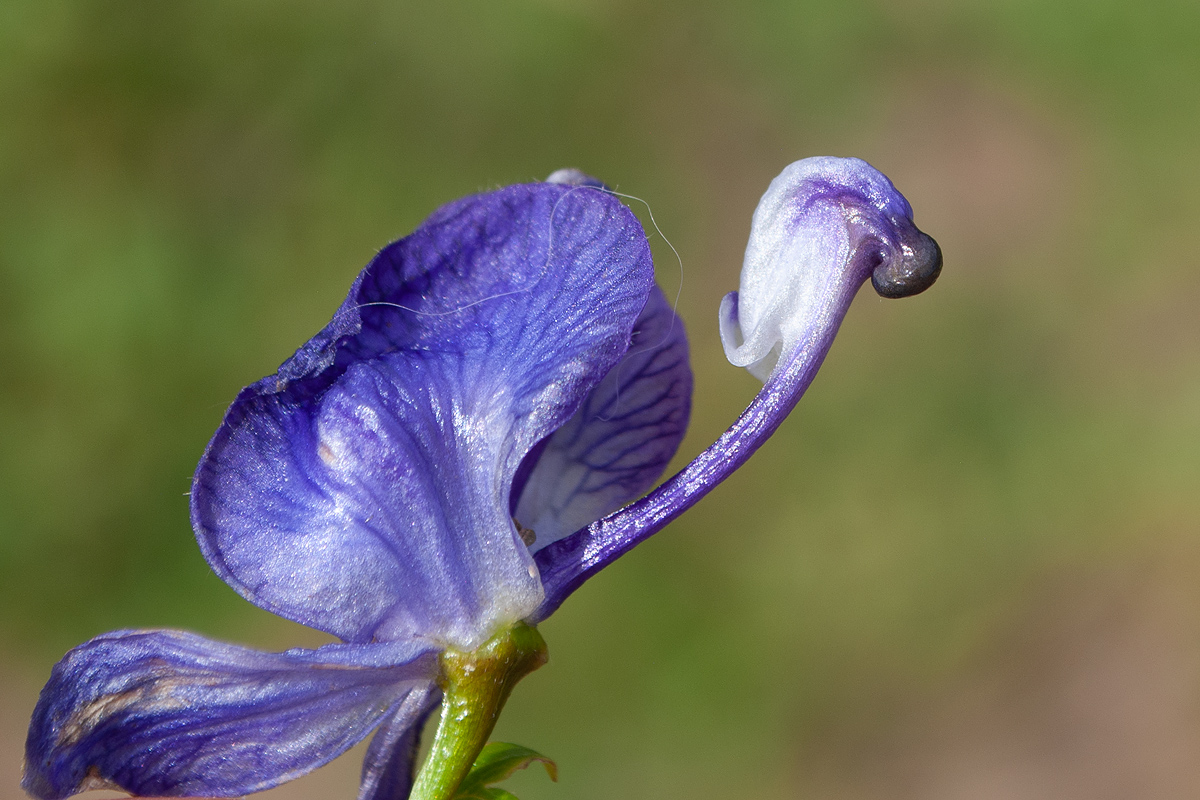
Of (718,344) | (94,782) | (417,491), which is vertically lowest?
(94,782)

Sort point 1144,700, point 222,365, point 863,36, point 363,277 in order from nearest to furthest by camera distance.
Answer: point 363,277
point 1144,700
point 222,365
point 863,36

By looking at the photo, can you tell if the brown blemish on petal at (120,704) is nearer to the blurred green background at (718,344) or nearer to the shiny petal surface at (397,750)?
the shiny petal surface at (397,750)

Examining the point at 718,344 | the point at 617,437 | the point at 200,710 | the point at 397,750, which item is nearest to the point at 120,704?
the point at 200,710

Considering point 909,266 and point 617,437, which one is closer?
point 909,266

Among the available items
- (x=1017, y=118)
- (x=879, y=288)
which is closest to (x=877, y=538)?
(x=1017, y=118)

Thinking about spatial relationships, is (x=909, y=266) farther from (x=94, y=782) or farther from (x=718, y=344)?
(x=718, y=344)

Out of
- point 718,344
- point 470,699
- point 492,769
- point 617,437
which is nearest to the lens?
point 470,699

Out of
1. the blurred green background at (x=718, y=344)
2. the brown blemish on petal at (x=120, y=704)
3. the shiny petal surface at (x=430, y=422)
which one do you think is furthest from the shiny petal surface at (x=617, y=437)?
the blurred green background at (x=718, y=344)

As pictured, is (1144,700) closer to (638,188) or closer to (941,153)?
(941,153)
